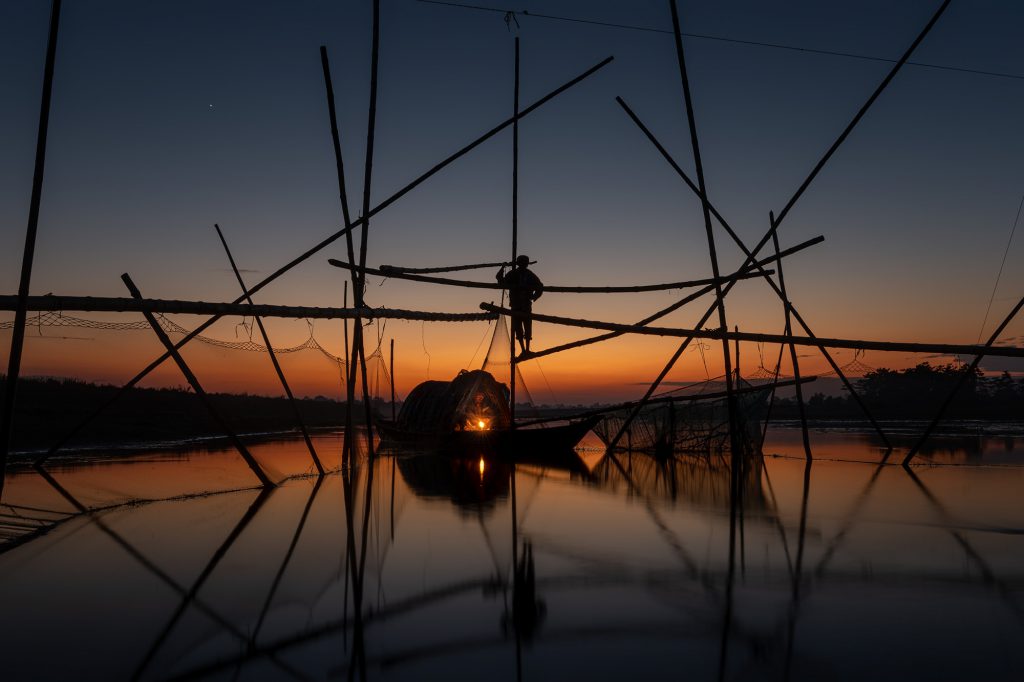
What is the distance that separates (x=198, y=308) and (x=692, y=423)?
1362 cm

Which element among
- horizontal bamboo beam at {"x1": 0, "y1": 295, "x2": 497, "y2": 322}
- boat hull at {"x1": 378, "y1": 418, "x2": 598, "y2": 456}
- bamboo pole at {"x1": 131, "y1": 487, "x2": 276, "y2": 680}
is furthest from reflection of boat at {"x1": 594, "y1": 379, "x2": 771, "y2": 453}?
bamboo pole at {"x1": 131, "y1": 487, "x2": 276, "y2": 680}

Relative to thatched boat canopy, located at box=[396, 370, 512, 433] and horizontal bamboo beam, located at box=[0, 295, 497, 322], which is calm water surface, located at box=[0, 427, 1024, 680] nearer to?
horizontal bamboo beam, located at box=[0, 295, 497, 322]

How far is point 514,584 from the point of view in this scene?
532 cm

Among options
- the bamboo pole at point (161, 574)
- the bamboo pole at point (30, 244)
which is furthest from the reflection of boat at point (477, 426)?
the bamboo pole at point (30, 244)

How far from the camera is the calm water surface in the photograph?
12.0 ft

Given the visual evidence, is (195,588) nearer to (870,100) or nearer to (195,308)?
(195,308)

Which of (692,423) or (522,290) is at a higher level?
(522,290)

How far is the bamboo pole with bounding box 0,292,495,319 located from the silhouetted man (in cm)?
157

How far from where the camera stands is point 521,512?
888 cm

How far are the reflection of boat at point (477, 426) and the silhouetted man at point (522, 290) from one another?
12.7 ft

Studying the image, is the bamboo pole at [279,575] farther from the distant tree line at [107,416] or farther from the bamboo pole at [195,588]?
the distant tree line at [107,416]

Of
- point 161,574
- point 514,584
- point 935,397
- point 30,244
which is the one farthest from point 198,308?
point 935,397

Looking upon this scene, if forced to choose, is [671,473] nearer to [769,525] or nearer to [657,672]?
[769,525]

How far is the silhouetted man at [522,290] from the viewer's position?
1295 centimetres
